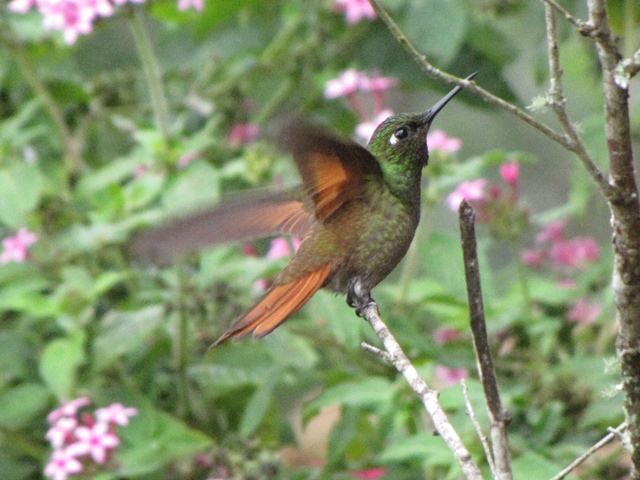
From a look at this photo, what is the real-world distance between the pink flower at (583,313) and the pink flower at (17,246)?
1.22m

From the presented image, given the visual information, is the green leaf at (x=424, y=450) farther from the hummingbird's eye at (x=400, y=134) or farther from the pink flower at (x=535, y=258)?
the pink flower at (x=535, y=258)

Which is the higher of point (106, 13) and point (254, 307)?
point (106, 13)

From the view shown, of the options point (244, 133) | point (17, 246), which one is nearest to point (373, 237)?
point (17, 246)

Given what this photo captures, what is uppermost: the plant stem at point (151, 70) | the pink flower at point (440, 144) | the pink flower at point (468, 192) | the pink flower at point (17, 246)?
the plant stem at point (151, 70)

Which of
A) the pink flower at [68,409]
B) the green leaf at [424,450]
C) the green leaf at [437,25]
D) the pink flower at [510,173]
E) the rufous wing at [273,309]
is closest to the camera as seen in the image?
the rufous wing at [273,309]

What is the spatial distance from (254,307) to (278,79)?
184 centimetres

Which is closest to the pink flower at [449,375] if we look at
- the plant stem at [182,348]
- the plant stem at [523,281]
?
the plant stem at [523,281]

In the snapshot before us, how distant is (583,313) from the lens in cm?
301

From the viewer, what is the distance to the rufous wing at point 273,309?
1.52m

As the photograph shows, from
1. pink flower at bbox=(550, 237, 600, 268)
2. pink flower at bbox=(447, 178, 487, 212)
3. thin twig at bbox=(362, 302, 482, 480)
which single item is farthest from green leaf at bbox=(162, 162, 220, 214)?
thin twig at bbox=(362, 302, 482, 480)

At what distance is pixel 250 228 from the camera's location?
1.78m

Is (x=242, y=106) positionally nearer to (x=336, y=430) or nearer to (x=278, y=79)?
(x=278, y=79)

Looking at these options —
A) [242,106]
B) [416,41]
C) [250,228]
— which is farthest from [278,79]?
[250,228]

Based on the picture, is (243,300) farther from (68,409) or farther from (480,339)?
(480,339)
